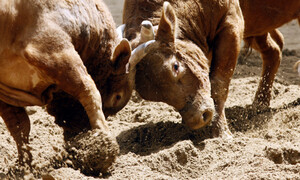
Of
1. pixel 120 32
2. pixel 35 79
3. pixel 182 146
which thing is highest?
pixel 120 32

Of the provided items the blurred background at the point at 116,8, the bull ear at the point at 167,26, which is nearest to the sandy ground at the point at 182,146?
the bull ear at the point at 167,26

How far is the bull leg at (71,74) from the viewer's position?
13.9 ft

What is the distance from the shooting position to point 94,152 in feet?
13.8

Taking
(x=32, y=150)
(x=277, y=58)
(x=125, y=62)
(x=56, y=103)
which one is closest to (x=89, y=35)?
(x=125, y=62)

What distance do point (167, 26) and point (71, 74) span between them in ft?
4.24

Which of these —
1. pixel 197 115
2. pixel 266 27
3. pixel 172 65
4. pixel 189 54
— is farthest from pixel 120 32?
pixel 266 27

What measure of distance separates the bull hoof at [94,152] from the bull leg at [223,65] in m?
1.84

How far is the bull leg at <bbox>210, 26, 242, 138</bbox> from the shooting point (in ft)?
19.1

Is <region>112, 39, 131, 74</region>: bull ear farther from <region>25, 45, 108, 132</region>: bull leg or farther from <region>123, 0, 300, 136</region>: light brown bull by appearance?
<region>25, 45, 108, 132</region>: bull leg

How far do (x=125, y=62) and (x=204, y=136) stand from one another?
1.33 metres

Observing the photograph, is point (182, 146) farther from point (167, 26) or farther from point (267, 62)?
point (267, 62)

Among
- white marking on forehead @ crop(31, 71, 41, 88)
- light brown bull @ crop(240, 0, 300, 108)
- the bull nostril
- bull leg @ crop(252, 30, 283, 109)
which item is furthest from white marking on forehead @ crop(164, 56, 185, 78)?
bull leg @ crop(252, 30, 283, 109)

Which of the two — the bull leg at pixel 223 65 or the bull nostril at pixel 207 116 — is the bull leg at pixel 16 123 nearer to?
the bull nostril at pixel 207 116

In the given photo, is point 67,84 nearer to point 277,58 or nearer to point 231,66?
point 231,66
